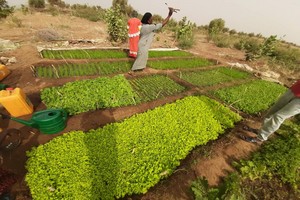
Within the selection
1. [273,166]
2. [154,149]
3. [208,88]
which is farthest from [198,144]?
[208,88]

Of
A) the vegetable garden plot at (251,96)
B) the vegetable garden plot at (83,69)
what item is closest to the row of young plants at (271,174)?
the vegetable garden plot at (251,96)

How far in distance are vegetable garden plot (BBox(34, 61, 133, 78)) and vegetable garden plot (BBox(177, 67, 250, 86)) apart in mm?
3128

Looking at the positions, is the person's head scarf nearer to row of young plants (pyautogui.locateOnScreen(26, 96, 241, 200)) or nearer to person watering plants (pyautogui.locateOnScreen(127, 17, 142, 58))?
person watering plants (pyautogui.locateOnScreen(127, 17, 142, 58))

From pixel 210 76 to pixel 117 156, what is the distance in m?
7.59

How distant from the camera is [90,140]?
4.20m

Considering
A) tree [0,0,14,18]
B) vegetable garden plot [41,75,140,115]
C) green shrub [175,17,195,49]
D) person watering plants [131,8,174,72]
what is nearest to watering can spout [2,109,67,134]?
vegetable garden plot [41,75,140,115]

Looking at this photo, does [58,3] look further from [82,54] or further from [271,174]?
[271,174]

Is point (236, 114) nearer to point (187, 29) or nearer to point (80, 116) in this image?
point (80, 116)

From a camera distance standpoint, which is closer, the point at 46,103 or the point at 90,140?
the point at 90,140

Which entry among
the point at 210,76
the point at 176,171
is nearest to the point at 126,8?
the point at 210,76

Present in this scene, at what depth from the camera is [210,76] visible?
971 cm

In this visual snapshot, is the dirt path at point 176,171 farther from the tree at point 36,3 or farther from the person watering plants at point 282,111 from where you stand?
the tree at point 36,3

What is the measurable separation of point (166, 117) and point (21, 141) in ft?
12.7

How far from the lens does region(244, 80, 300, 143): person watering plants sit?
13.4 feet
